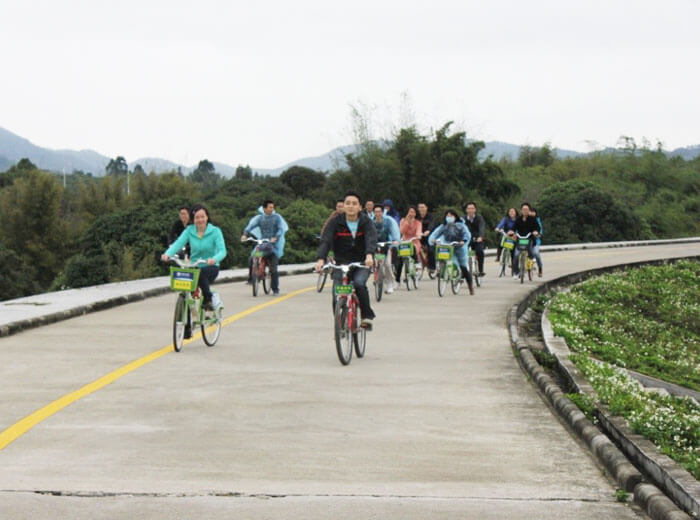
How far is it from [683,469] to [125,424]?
4254mm

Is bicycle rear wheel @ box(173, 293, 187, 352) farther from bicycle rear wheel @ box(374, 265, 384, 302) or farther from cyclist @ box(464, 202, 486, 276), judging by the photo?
cyclist @ box(464, 202, 486, 276)

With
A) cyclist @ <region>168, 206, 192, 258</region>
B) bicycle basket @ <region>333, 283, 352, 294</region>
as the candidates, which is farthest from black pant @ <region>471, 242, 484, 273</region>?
bicycle basket @ <region>333, 283, 352, 294</region>

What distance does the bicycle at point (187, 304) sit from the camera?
13555 mm

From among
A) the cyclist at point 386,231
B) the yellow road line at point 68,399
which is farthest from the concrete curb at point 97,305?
the cyclist at point 386,231

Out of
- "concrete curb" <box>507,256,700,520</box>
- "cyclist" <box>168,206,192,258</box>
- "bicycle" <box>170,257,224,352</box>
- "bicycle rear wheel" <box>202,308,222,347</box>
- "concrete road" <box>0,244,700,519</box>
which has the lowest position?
"concrete curb" <box>507,256,700,520</box>

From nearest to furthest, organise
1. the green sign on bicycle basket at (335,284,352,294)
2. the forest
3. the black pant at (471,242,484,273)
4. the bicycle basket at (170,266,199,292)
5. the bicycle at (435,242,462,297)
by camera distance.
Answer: the green sign on bicycle basket at (335,284,352,294)
the bicycle basket at (170,266,199,292)
the bicycle at (435,242,462,297)
the black pant at (471,242,484,273)
the forest

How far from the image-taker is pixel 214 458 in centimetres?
764

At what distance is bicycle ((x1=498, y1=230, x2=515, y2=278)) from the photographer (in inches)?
1212

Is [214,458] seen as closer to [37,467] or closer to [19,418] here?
[37,467]

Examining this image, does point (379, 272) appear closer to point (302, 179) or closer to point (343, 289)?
point (343, 289)

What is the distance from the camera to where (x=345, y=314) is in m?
12.8

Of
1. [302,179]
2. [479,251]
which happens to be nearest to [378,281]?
[479,251]

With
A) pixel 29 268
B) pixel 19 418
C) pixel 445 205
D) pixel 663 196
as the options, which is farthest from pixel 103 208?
pixel 19 418

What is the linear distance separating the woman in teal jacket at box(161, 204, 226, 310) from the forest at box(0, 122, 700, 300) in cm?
3470
